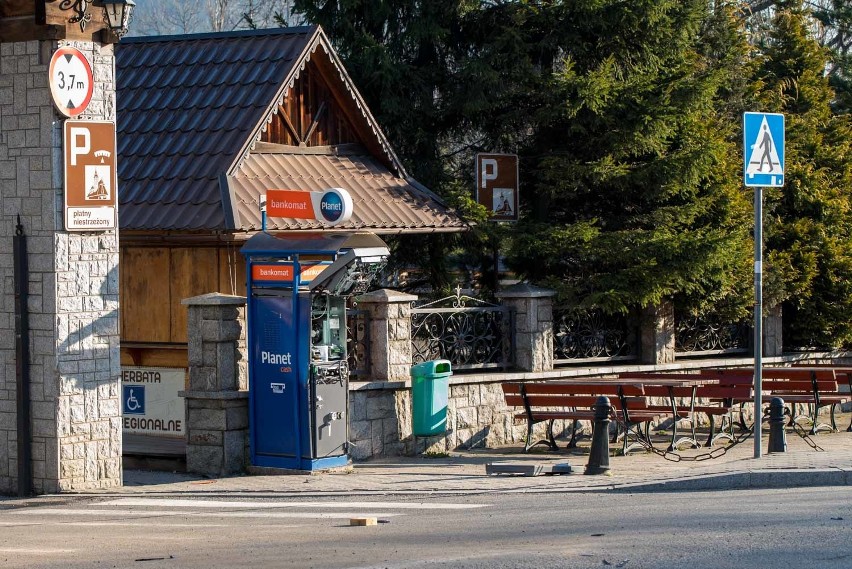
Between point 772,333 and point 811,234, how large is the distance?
180 cm

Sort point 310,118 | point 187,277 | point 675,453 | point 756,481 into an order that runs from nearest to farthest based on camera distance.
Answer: point 756,481, point 675,453, point 187,277, point 310,118

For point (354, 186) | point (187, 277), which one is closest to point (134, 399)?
point (187, 277)

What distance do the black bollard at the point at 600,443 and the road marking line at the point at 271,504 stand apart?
229 cm

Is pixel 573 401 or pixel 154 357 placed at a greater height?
pixel 154 357

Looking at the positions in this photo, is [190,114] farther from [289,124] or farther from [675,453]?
[675,453]

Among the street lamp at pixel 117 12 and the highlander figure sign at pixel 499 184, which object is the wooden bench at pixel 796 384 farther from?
the street lamp at pixel 117 12

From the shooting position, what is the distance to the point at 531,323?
1728 centimetres

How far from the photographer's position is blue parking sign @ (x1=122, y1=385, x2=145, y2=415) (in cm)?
1619

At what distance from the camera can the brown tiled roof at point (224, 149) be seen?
15.9 metres

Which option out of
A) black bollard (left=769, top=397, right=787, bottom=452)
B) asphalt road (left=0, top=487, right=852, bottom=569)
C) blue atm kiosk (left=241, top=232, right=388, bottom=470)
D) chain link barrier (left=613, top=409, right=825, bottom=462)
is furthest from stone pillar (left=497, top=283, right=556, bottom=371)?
asphalt road (left=0, top=487, right=852, bottom=569)

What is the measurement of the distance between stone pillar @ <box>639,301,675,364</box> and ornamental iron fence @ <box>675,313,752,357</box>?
1.25 feet

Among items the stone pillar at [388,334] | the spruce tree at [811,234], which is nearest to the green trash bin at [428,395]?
the stone pillar at [388,334]

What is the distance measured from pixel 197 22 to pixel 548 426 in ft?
147

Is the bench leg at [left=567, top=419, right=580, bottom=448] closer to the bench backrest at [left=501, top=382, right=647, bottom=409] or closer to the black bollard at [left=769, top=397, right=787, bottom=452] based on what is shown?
the bench backrest at [left=501, top=382, right=647, bottom=409]
